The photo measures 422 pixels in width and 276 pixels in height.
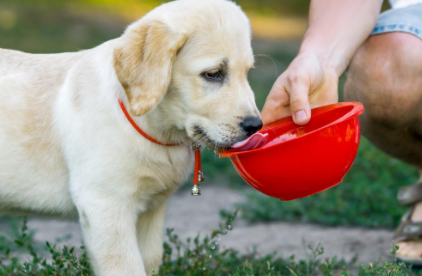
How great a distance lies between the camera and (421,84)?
124 inches

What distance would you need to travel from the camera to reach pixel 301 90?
8.44 feet

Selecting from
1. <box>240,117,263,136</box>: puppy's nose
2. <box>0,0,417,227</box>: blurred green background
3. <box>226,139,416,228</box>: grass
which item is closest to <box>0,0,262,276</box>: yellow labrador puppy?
<box>240,117,263,136</box>: puppy's nose

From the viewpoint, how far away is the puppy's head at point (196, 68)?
94.8 inches

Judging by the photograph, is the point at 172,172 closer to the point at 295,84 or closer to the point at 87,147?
the point at 87,147

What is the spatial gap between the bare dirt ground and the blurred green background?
12cm

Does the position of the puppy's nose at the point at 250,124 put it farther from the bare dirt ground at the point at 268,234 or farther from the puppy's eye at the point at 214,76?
the bare dirt ground at the point at 268,234

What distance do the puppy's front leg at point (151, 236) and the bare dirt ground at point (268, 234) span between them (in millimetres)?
582

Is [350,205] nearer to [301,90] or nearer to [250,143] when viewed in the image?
[301,90]

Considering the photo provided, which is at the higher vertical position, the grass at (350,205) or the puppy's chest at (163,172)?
the puppy's chest at (163,172)

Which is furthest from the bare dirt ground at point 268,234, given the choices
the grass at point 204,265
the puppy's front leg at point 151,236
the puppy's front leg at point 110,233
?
the puppy's front leg at point 110,233

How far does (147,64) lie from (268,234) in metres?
1.82

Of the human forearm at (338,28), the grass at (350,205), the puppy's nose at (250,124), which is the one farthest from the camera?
the grass at (350,205)

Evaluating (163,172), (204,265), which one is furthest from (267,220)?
(163,172)

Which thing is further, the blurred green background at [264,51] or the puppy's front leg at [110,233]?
the blurred green background at [264,51]
